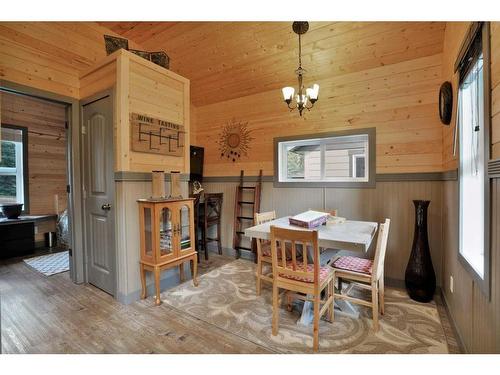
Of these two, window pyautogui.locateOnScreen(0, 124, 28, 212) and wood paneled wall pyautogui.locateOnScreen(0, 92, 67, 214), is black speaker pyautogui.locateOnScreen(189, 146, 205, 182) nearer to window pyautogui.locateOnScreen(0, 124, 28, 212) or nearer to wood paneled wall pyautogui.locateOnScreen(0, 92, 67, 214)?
wood paneled wall pyautogui.locateOnScreen(0, 92, 67, 214)

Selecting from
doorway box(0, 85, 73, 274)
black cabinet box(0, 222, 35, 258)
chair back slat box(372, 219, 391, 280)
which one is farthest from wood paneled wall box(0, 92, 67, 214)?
chair back slat box(372, 219, 391, 280)

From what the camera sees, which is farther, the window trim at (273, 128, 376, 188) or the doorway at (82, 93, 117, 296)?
the window trim at (273, 128, 376, 188)

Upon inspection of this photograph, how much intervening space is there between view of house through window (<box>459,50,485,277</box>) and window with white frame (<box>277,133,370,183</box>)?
1159 millimetres

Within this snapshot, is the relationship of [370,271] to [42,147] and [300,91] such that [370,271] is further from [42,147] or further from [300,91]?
[42,147]

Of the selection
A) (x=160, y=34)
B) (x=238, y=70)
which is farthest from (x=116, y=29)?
(x=238, y=70)

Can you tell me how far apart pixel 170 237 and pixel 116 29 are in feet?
9.24

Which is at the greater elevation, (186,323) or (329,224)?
(329,224)

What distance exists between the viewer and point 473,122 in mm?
1769

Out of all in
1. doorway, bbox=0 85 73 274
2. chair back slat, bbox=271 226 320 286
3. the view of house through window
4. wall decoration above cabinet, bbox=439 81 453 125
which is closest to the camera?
the view of house through window

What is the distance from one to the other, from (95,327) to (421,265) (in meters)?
3.06

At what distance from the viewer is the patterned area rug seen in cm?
184

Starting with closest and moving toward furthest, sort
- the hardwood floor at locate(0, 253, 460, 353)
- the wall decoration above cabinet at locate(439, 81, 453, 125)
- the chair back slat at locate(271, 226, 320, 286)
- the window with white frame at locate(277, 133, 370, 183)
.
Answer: the chair back slat at locate(271, 226, 320, 286)
the hardwood floor at locate(0, 253, 460, 353)
the wall decoration above cabinet at locate(439, 81, 453, 125)
the window with white frame at locate(277, 133, 370, 183)

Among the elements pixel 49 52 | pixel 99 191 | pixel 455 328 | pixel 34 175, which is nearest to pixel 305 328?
pixel 455 328

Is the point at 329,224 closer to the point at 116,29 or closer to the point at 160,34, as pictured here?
the point at 160,34
